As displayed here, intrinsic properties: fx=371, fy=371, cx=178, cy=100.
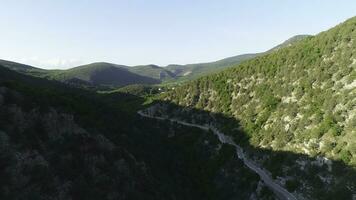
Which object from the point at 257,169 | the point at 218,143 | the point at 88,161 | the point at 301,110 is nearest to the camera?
the point at 88,161

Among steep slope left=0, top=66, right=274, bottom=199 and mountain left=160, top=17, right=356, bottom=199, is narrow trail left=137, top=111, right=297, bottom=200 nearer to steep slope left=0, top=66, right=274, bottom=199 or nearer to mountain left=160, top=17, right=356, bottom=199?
mountain left=160, top=17, right=356, bottom=199

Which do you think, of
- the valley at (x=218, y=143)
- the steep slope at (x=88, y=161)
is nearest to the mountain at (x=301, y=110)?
the valley at (x=218, y=143)

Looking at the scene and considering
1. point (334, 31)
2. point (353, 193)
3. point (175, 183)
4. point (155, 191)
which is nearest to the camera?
point (353, 193)

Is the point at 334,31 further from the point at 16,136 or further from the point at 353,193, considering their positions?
the point at 16,136

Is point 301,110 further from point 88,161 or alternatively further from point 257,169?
point 88,161

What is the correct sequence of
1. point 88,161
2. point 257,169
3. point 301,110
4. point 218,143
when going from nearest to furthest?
1. point 88,161
2. point 257,169
3. point 301,110
4. point 218,143

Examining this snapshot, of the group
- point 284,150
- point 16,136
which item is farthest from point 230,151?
point 16,136

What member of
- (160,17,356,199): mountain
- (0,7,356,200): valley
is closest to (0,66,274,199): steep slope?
(0,7,356,200): valley

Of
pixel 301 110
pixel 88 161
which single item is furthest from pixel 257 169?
pixel 88 161
